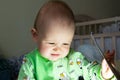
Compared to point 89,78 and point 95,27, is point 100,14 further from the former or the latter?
point 89,78

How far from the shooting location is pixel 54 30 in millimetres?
555

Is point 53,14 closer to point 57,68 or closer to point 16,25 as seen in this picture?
point 57,68

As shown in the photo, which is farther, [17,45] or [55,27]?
[17,45]

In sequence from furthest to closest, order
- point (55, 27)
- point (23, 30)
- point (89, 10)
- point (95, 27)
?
point (89, 10) < point (95, 27) < point (23, 30) < point (55, 27)

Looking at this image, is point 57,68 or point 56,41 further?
Answer: point 57,68

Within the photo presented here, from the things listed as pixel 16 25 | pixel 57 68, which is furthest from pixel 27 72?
pixel 16 25

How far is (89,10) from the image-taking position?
9.37 feet

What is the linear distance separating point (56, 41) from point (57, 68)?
5.1 inches

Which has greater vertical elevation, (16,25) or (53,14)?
(53,14)

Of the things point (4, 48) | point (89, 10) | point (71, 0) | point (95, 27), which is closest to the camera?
point (4, 48)

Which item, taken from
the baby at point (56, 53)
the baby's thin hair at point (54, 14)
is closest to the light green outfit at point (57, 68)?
the baby at point (56, 53)

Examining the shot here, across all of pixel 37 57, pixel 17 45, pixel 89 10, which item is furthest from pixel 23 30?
pixel 37 57

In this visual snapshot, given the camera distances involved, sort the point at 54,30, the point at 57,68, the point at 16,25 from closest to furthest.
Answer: the point at 54,30 < the point at 57,68 < the point at 16,25

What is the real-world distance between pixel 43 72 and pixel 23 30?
1.50 meters
